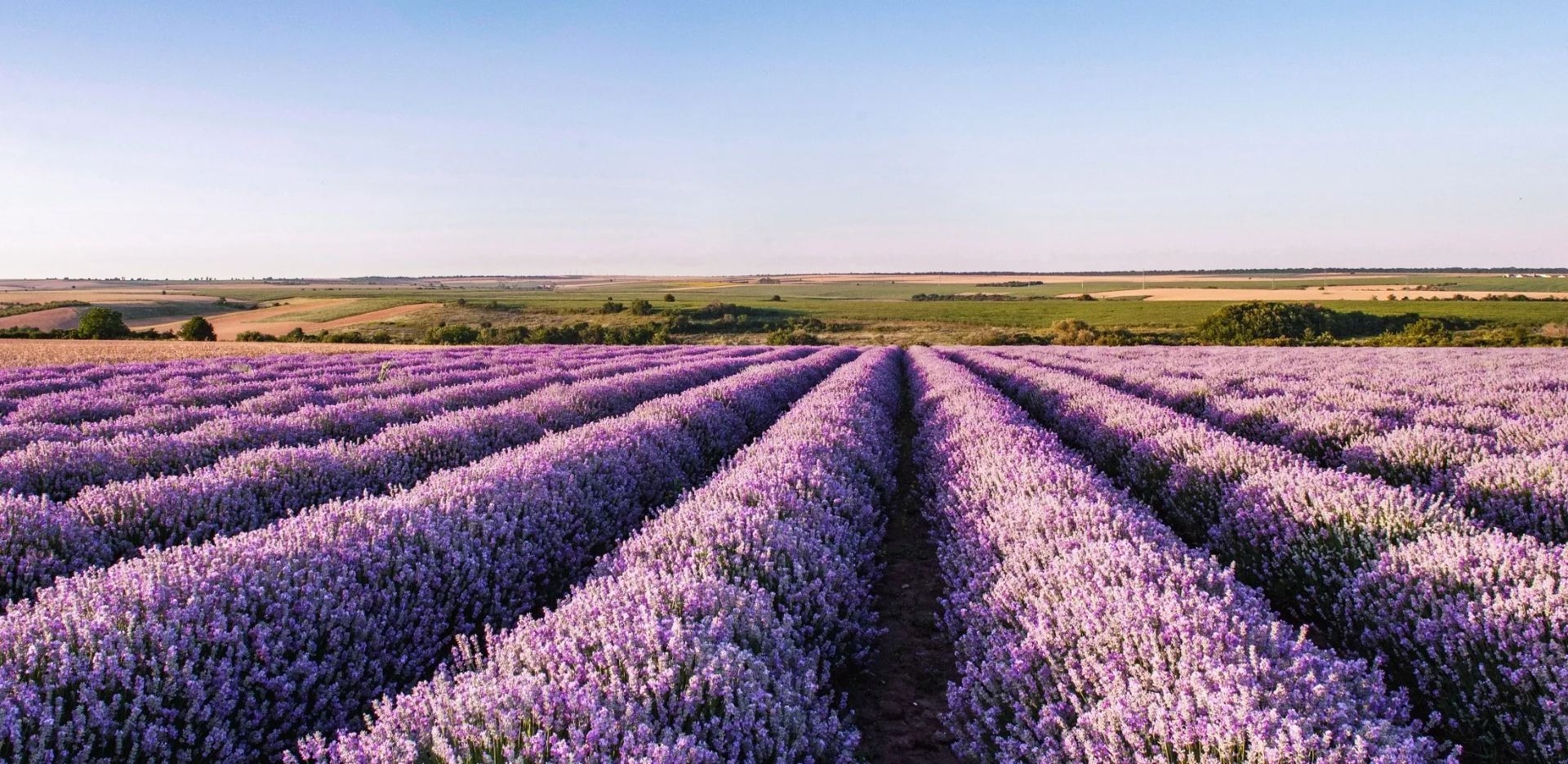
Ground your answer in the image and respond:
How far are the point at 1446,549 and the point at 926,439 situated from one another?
14.7 ft

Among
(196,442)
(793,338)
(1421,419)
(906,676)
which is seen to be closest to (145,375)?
(196,442)

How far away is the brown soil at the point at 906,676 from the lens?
2680 millimetres

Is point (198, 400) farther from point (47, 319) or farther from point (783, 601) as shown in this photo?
point (47, 319)

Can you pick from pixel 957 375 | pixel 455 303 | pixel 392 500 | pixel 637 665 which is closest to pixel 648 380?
pixel 957 375

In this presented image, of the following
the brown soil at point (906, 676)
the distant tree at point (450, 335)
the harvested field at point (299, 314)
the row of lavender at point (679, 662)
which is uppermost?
the harvested field at point (299, 314)

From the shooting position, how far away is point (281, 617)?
7.97 ft

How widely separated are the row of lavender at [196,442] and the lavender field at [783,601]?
38mm

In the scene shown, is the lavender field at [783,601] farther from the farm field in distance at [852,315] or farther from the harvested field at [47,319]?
the harvested field at [47,319]

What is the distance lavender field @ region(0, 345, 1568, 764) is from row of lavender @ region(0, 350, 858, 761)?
0.01 meters

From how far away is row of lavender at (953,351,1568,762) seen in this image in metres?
2.23

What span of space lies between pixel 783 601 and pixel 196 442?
5.61 metres

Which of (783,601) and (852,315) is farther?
(852,315)

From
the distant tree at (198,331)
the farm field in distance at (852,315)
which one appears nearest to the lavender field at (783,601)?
the farm field in distance at (852,315)

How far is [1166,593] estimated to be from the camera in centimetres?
232
